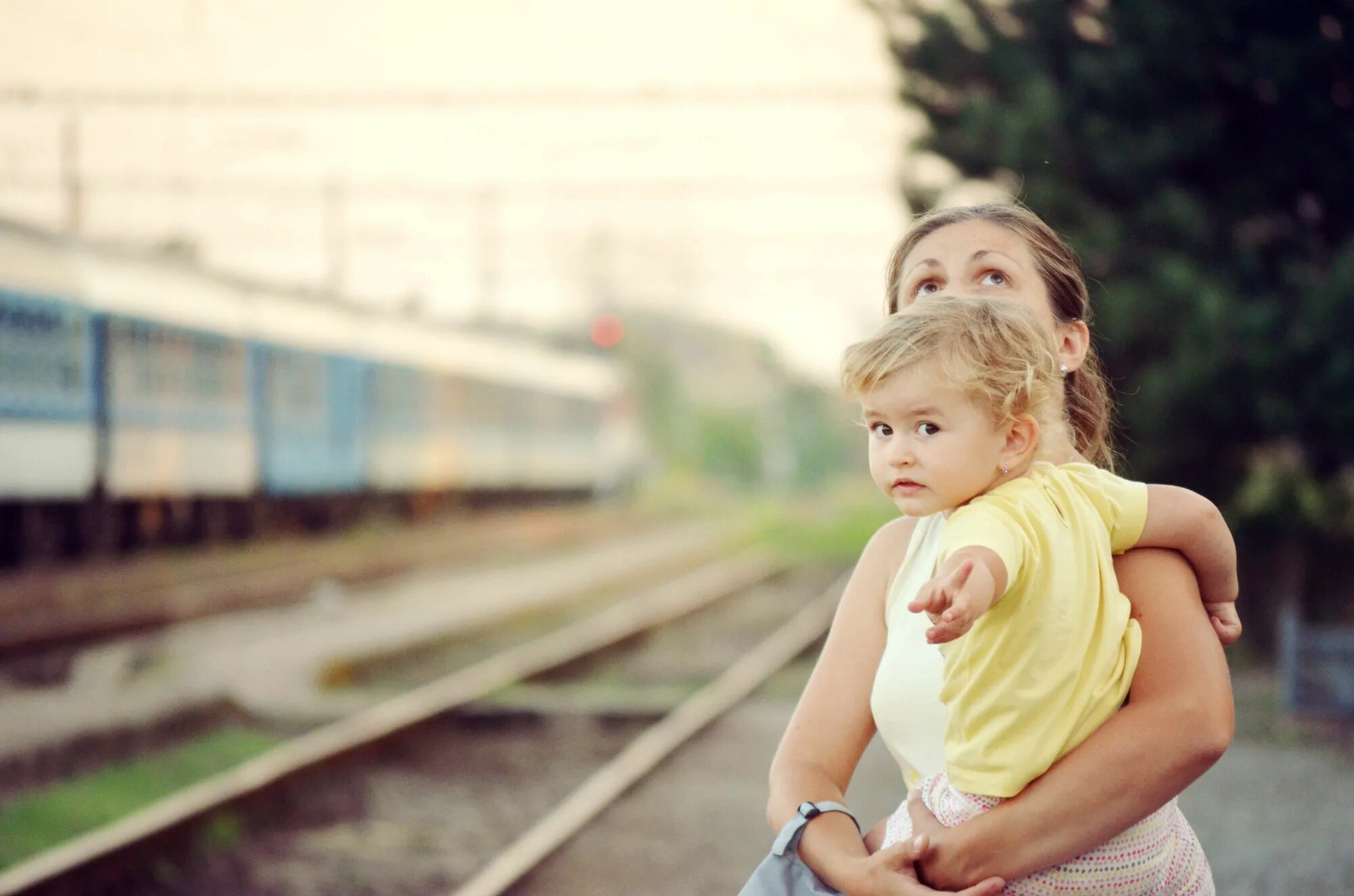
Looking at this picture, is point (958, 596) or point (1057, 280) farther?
point (1057, 280)

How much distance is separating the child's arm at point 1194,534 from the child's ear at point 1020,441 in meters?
0.15

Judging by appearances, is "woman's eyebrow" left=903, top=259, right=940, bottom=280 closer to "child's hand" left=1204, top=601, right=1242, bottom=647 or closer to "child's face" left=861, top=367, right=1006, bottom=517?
"child's face" left=861, top=367, right=1006, bottom=517

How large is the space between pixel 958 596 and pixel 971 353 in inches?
11.7

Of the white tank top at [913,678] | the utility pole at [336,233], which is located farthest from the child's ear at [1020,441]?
the utility pole at [336,233]

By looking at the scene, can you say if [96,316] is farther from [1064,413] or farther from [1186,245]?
[1064,413]

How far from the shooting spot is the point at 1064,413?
1.88 metres

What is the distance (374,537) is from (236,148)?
8.25 metres

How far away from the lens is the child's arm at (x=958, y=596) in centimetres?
142

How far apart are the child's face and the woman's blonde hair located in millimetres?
257

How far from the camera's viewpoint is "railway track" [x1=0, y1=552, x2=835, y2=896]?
541cm

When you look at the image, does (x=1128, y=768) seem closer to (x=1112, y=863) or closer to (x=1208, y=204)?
(x=1112, y=863)

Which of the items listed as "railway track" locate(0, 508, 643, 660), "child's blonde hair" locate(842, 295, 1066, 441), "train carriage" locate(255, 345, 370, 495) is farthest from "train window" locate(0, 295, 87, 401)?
"child's blonde hair" locate(842, 295, 1066, 441)

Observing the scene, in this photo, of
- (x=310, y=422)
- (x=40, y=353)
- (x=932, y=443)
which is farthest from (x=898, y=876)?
(x=310, y=422)

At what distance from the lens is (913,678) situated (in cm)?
169
